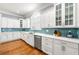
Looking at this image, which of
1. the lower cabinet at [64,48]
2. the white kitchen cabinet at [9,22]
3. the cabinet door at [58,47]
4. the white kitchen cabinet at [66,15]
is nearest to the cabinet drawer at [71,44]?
the lower cabinet at [64,48]

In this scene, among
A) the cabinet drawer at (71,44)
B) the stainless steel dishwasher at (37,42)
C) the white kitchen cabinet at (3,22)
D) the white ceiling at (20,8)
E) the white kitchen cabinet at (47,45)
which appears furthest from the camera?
the stainless steel dishwasher at (37,42)

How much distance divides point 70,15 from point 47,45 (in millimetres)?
1006

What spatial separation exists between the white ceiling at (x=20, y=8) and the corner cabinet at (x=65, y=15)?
46cm

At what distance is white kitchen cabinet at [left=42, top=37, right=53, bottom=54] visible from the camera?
2229mm

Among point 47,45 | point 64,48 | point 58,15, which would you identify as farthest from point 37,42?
point 64,48

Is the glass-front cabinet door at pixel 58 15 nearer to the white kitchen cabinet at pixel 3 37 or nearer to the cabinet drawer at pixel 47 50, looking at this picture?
the cabinet drawer at pixel 47 50

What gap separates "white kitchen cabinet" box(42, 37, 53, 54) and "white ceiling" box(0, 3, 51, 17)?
2.80ft

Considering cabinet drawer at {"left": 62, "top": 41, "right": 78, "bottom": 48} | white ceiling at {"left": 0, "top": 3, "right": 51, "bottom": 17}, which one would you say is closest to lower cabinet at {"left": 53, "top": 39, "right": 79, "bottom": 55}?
cabinet drawer at {"left": 62, "top": 41, "right": 78, "bottom": 48}

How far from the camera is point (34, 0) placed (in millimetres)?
1337

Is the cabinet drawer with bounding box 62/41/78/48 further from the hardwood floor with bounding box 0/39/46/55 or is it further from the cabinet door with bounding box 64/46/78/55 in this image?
the hardwood floor with bounding box 0/39/46/55

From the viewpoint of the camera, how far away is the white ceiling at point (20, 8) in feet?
5.96

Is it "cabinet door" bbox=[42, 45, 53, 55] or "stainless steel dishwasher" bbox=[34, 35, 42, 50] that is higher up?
"stainless steel dishwasher" bbox=[34, 35, 42, 50]

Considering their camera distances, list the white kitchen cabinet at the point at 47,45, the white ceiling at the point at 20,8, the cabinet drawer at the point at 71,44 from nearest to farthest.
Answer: the cabinet drawer at the point at 71,44
the white ceiling at the point at 20,8
the white kitchen cabinet at the point at 47,45

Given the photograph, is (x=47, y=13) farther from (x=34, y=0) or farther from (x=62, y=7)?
(x=34, y=0)
